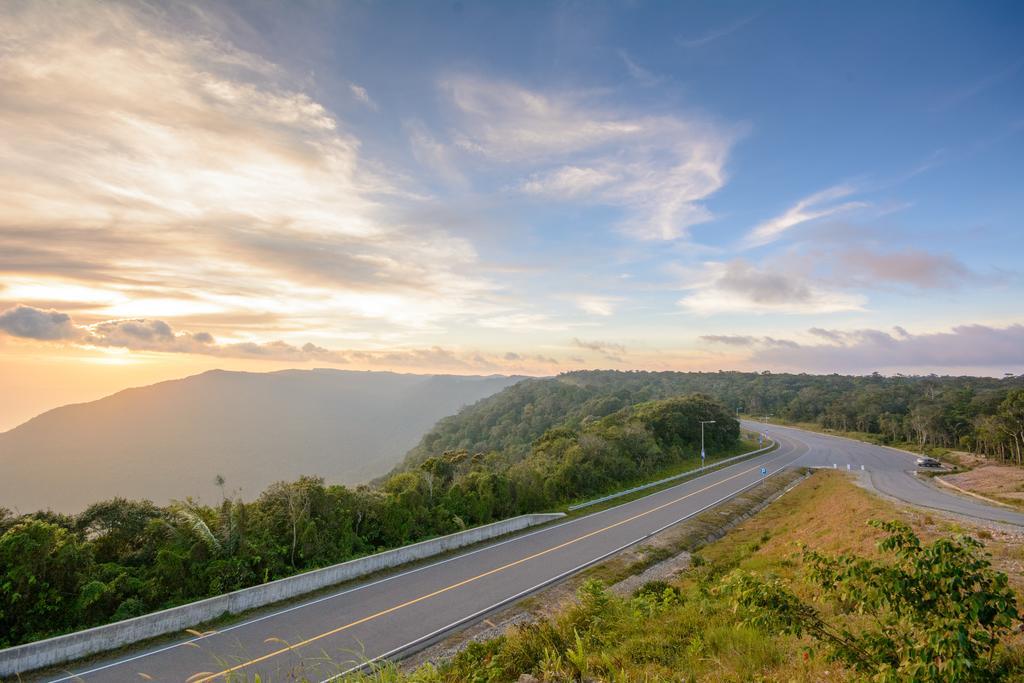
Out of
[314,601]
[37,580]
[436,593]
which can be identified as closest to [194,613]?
[314,601]

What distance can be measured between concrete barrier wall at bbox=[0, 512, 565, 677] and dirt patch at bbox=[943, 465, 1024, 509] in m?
35.0

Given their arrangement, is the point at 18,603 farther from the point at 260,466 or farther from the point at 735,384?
the point at 735,384

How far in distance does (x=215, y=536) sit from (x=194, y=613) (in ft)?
8.77

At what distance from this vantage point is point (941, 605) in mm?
4180

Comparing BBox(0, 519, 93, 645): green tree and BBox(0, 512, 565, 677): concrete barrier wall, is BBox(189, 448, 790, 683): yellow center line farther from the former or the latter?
BBox(0, 519, 93, 645): green tree

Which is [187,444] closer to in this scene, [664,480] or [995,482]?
[664,480]

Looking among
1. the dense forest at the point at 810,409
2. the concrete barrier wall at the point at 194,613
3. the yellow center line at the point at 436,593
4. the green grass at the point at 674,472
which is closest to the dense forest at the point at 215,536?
the concrete barrier wall at the point at 194,613

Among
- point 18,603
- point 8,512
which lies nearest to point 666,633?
point 18,603

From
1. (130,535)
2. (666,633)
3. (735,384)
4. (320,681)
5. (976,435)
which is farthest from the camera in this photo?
(735,384)

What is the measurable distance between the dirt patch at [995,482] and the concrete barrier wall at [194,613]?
3503cm

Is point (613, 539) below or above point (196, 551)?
below

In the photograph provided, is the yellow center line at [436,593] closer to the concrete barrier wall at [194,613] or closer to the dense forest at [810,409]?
the concrete barrier wall at [194,613]

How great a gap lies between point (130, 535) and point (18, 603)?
3.36 meters

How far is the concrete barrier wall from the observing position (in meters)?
11.5
